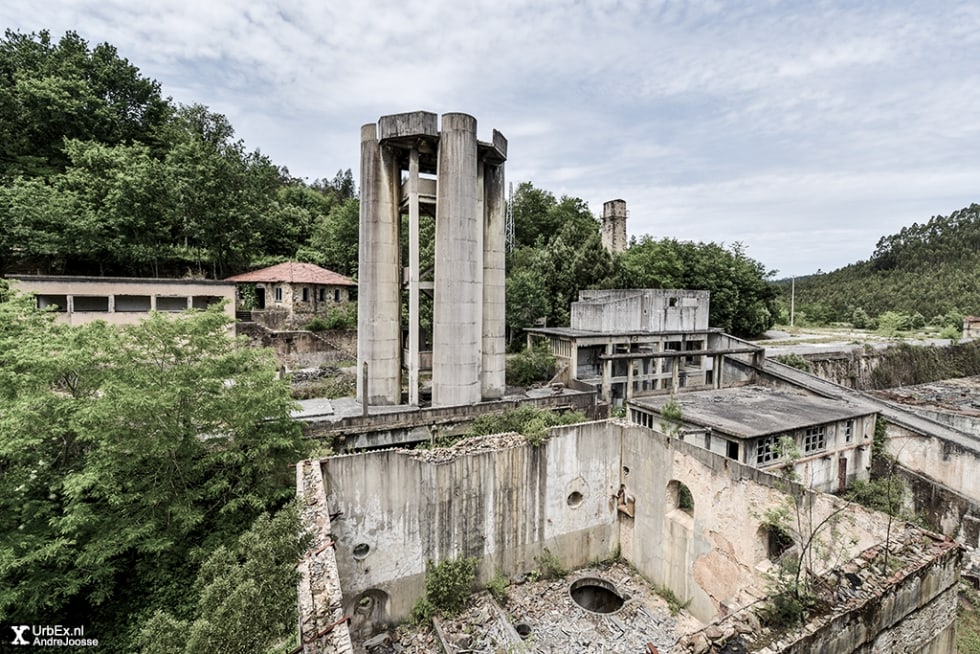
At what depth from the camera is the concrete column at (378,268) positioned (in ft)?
67.4

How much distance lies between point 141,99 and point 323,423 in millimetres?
34771

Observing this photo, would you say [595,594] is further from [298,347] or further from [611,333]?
[298,347]

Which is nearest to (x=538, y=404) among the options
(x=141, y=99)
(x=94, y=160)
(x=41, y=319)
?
(x=41, y=319)

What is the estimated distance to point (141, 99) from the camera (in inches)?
1340

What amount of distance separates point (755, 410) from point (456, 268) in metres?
15.8

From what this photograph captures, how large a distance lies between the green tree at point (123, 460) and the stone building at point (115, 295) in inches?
489

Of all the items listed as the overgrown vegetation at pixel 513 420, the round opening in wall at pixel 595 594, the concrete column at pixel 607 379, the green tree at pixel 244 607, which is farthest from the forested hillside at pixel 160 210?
the green tree at pixel 244 607

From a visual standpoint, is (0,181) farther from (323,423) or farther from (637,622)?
(637,622)

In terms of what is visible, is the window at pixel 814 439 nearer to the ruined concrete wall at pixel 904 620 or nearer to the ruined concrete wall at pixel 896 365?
the ruined concrete wall at pixel 904 620

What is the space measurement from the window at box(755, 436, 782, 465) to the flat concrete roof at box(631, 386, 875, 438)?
0.36m

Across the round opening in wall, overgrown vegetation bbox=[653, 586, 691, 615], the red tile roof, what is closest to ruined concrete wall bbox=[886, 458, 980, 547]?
overgrown vegetation bbox=[653, 586, 691, 615]

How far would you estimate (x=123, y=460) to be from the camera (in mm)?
11312

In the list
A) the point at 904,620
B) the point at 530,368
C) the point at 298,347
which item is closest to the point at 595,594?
the point at 904,620

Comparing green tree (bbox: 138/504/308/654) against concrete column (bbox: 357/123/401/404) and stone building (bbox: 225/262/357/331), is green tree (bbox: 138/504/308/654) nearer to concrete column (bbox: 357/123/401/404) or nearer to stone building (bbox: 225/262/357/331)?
concrete column (bbox: 357/123/401/404)
